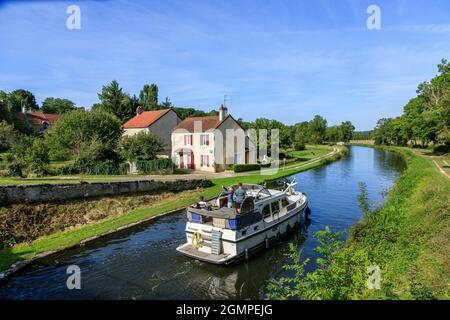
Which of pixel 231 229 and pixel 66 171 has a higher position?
pixel 66 171

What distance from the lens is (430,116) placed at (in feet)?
142

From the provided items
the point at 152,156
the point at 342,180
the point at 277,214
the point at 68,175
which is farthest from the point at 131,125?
the point at 277,214

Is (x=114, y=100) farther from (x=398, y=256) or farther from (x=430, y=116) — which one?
(x=398, y=256)

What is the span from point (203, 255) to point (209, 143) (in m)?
28.9

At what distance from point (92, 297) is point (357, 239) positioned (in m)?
13.3

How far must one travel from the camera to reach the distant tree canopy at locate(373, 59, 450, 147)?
132 ft

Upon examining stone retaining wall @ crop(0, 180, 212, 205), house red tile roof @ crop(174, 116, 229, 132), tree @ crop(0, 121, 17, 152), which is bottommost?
stone retaining wall @ crop(0, 180, 212, 205)

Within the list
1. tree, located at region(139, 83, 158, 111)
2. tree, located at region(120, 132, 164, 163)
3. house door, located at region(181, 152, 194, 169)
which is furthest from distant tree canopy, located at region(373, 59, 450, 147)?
tree, located at region(139, 83, 158, 111)

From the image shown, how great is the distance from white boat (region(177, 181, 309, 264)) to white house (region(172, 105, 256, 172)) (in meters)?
24.7

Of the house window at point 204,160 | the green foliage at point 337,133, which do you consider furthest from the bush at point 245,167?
the green foliage at point 337,133

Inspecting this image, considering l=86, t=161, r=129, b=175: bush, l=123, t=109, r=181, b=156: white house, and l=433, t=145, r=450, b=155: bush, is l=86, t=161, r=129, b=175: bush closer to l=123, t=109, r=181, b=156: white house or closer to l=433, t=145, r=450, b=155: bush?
l=123, t=109, r=181, b=156: white house

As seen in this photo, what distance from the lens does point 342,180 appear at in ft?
139

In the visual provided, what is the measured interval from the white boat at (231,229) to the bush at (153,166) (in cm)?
2120

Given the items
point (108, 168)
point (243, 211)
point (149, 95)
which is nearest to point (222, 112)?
point (108, 168)
